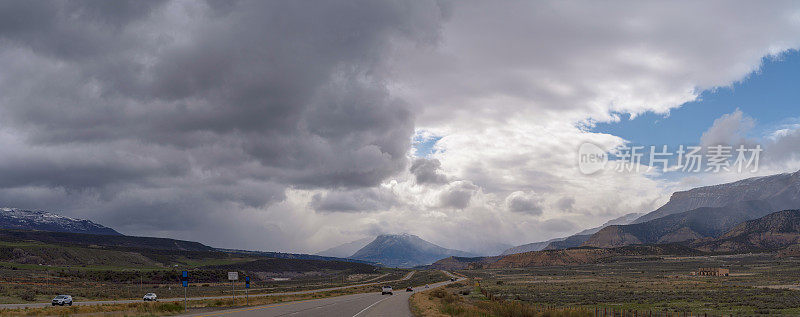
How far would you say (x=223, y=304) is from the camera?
44.0m

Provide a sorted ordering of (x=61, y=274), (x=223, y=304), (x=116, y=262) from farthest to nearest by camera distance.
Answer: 1. (x=116, y=262)
2. (x=61, y=274)
3. (x=223, y=304)

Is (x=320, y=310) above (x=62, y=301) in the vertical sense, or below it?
above

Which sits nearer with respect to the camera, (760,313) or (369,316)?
(369,316)

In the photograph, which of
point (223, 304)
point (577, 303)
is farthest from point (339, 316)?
point (577, 303)

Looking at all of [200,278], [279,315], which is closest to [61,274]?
[200,278]

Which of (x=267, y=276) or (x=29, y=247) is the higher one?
(x=29, y=247)

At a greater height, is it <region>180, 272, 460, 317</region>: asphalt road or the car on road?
<region>180, 272, 460, 317</region>: asphalt road

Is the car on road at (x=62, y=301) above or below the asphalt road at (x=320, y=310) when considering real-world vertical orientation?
below

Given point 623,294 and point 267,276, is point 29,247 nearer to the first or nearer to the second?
point 267,276

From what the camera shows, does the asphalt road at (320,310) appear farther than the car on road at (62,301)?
No

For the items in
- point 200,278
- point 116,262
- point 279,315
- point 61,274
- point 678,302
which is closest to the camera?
point 279,315

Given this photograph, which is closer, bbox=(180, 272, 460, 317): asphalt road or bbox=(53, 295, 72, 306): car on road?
bbox=(180, 272, 460, 317): asphalt road

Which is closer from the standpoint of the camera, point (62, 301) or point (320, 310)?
point (320, 310)

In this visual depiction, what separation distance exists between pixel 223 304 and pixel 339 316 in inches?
683
